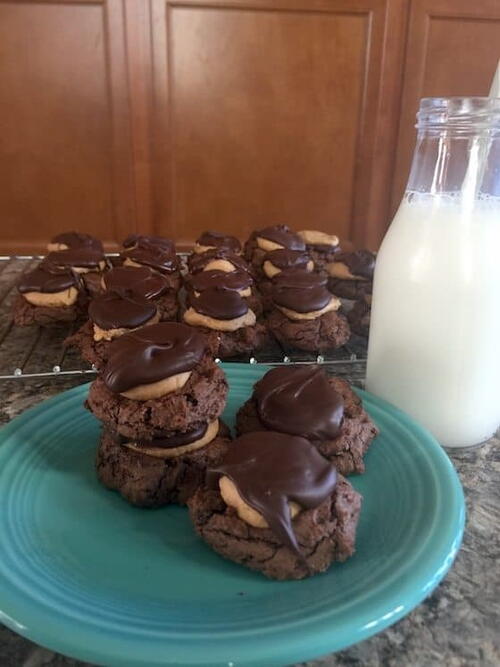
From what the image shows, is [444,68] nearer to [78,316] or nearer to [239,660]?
[78,316]

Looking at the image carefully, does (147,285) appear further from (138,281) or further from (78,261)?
(78,261)

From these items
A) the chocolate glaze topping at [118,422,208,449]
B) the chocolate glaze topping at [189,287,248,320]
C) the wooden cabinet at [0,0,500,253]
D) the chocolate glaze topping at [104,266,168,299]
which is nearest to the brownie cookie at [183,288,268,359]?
the chocolate glaze topping at [189,287,248,320]

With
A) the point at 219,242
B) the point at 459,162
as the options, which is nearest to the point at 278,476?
the point at 459,162

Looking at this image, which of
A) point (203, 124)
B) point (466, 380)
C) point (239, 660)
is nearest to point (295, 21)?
point (203, 124)

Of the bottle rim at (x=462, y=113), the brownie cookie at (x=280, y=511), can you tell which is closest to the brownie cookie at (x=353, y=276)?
the bottle rim at (x=462, y=113)

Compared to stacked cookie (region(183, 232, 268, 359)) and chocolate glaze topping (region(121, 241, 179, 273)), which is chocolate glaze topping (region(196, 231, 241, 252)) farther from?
stacked cookie (region(183, 232, 268, 359))

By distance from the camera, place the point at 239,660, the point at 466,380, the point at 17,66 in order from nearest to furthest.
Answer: the point at 239,660, the point at 466,380, the point at 17,66

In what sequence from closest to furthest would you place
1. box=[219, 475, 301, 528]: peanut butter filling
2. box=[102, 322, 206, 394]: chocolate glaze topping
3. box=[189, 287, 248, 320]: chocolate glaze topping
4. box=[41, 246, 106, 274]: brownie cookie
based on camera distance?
box=[219, 475, 301, 528]: peanut butter filling, box=[102, 322, 206, 394]: chocolate glaze topping, box=[189, 287, 248, 320]: chocolate glaze topping, box=[41, 246, 106, 274]: brownie cookie
